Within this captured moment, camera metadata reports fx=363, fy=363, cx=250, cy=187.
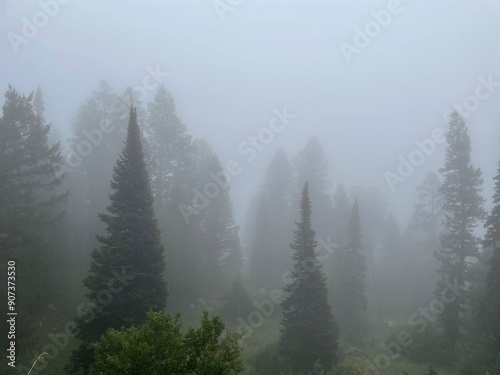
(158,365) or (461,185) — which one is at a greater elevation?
(461,185)

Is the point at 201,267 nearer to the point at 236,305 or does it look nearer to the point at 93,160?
the point at 236,305

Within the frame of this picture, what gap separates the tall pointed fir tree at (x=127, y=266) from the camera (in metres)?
20.0

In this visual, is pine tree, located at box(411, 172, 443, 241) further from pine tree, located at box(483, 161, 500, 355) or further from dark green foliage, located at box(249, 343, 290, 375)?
dark green foliage, located at box(249, 343, 290, 375)

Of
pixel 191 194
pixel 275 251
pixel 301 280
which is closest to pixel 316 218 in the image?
pixel 275 251

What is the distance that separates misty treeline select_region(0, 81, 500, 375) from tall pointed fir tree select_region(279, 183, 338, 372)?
0.09m

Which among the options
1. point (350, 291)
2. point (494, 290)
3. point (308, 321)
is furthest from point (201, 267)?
point (494, 290)

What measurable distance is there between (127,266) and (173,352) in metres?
11.1

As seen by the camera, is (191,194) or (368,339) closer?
(368,339)

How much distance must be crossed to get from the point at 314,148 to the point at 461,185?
2760 cm

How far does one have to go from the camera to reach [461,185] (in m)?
33.3

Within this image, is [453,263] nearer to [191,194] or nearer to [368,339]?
[368,339]

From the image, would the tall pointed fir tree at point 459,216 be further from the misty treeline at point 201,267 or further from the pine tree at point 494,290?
the pine tree at point 494,290

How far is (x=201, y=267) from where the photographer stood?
123ft

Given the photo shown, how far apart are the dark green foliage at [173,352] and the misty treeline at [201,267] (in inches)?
1.7
